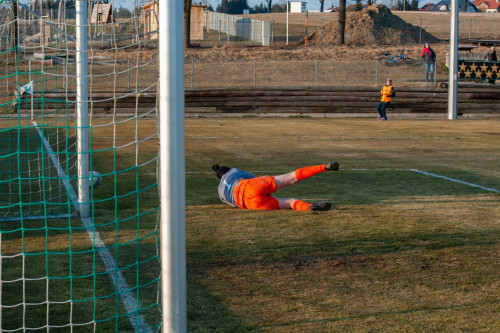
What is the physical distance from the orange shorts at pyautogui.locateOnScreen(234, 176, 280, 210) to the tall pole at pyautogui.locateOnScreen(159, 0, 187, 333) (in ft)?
13.4

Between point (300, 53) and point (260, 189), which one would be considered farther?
point (300, 53)

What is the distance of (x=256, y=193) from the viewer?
838 centimetres

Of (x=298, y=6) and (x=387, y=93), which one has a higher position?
(x=298, y=6)

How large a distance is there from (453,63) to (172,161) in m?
23.9

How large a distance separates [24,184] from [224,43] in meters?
42.6

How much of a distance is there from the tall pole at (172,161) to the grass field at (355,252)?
1.87 feet

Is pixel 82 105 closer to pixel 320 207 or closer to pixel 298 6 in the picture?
pixel 320 207

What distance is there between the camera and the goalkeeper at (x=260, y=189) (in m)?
8.23

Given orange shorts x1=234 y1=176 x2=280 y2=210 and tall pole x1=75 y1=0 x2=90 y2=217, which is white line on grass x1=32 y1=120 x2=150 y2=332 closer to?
tall pole x1=75 y1=0 x2=90 y2=217

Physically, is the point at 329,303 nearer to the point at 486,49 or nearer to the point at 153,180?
the point at 153,180

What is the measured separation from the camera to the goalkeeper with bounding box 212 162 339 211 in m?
8.23

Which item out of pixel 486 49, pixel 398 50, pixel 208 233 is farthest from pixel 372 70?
pixel 208 233

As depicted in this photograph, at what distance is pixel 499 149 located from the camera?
1553 centimetres

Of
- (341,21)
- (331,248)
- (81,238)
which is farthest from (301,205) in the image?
(341,21)
